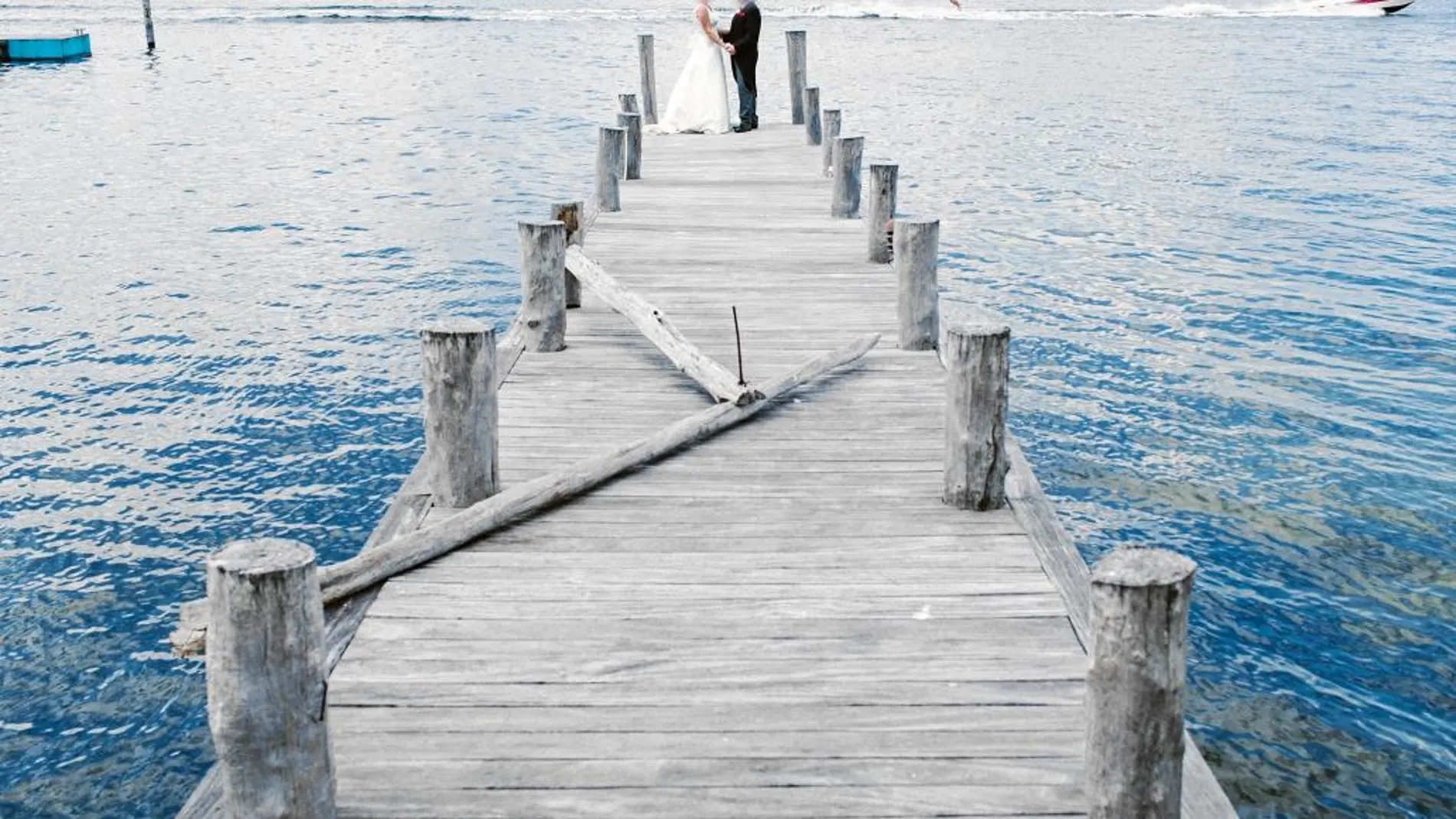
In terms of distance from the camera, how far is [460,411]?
266 inches

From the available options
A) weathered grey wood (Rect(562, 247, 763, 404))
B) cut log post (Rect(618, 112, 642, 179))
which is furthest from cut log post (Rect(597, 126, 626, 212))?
weathered grey wood (Rect(562, 247, 763, 404))

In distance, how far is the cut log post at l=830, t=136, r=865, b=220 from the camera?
14.6 m

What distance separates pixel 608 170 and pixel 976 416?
8974 millimetres

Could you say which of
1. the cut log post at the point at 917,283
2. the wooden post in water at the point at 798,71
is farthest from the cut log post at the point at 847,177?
the wooden post in water at the point at 798,71

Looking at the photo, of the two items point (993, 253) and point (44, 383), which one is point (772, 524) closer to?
point (44, 383)

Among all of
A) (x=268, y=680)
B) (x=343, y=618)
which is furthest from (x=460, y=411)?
(x=268, y=680)

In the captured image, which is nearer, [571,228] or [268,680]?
[268,680]

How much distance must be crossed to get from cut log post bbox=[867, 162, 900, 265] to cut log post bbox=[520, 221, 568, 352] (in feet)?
11.6

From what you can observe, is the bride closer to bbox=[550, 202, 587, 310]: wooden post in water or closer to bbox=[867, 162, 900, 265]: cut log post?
bbox=[867, 162, 900, 265]: cut log post

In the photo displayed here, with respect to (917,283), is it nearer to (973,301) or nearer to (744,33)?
(973,301)

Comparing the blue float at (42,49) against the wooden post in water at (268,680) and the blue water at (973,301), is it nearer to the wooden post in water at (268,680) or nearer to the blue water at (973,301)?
the blue water at (973,301)

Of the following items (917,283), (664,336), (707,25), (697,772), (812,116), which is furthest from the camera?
(812,116)

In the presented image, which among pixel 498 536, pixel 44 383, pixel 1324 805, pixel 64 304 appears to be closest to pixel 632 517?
pixel 498 536

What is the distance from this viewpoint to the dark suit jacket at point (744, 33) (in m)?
20.4
